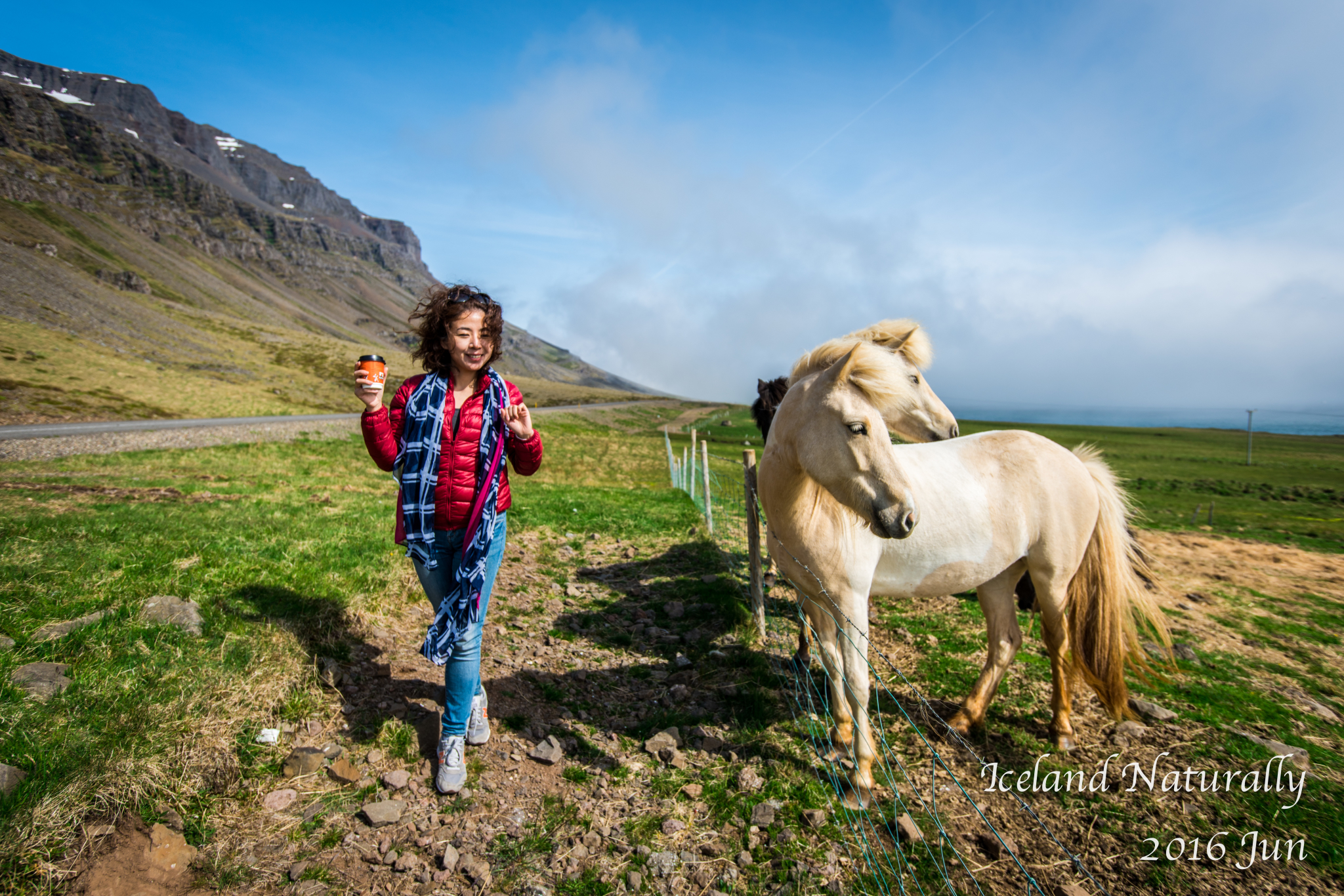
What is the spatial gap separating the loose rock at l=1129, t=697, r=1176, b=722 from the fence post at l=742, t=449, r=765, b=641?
313 cm

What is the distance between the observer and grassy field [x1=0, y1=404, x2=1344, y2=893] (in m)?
2.55

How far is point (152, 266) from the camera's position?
9681cm

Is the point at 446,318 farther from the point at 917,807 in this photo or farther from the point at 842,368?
the point at 917,807

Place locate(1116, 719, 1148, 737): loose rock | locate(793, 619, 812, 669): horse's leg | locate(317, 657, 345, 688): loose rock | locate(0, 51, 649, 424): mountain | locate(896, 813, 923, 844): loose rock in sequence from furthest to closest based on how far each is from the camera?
locate(0, 51, 649, 424): mountain, locate(793, 619, 812, 669): horse's leg, locate(1116, 719, 1148, 737): loose rock, locate(317, 657, 345, 688): loose rock, locate(896, 813, 923, 844): loose rock

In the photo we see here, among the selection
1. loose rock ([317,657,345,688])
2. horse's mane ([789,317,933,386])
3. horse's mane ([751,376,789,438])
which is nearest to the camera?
horse's mane ([789,317,933,386])

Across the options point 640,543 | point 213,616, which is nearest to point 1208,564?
point 640,543

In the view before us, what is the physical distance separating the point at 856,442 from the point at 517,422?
1.92 metres

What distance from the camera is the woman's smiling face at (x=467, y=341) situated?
3.07 metres

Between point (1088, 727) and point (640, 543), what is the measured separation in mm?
6237

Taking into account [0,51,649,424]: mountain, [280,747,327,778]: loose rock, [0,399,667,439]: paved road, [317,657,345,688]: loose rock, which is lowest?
[280,747,327,778]: loose rock

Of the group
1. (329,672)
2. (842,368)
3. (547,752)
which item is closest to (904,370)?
(842,368)

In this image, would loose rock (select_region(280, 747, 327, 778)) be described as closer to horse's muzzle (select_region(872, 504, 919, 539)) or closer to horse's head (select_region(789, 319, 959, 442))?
horse's muzzle (select_region(872, 504, 919, 539))

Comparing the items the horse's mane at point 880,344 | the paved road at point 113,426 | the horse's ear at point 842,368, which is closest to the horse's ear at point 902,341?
the horse's mane at point 880,344

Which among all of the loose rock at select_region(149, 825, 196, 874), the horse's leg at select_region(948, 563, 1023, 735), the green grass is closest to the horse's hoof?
the horse's leg at select_region(948, 563, 1023, 735)
